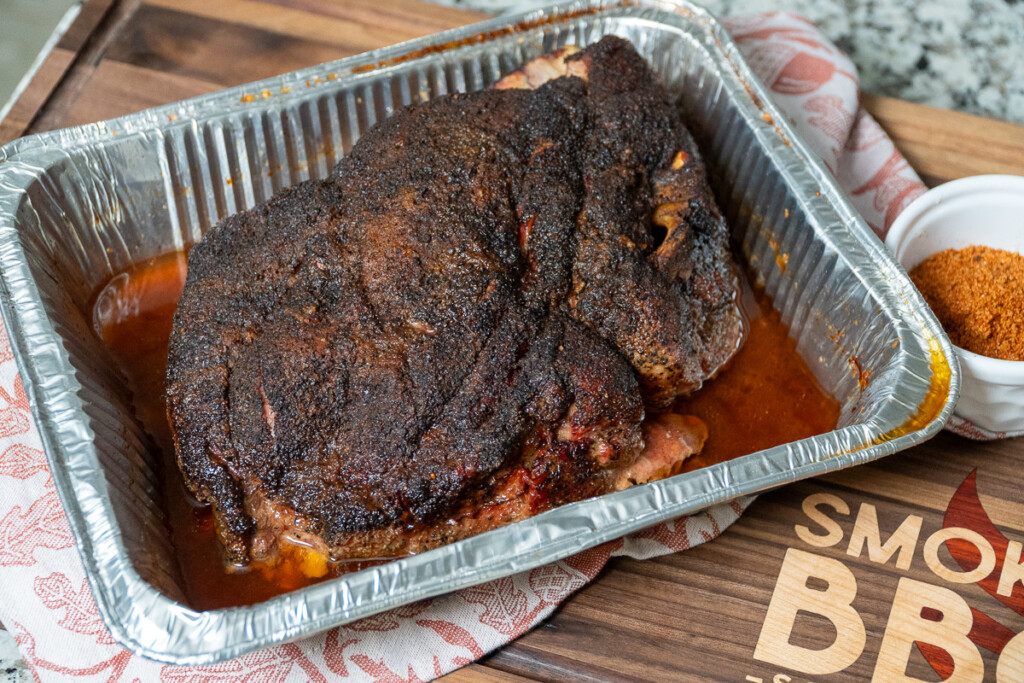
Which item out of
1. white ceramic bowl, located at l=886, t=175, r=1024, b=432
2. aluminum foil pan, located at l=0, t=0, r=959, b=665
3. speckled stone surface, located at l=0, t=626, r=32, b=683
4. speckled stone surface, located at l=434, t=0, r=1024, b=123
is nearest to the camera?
aluminum foil pan, located at l=0, t=0, r=959, b=665

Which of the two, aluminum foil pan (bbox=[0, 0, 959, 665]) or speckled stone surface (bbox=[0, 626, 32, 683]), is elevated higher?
aluminum foil pan (bbox=[0, 0, 959, 665])

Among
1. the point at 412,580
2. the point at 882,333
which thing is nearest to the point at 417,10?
the point at 882,333

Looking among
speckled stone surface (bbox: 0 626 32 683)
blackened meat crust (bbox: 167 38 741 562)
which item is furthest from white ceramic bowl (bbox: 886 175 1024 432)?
speckled stone surface (bbox: 0 626 32 683)

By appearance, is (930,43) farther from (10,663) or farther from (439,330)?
(10,663)

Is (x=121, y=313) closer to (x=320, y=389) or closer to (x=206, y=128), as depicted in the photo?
(x=206, y=128)

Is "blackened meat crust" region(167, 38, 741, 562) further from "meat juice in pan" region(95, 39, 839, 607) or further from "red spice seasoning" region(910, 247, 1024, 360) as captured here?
"red spice seasoning" region(910, 247, 1024, 360)

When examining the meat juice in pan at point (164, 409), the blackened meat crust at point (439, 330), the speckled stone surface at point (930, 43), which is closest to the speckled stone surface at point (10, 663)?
the meat juice in pan at point (164, 409)
